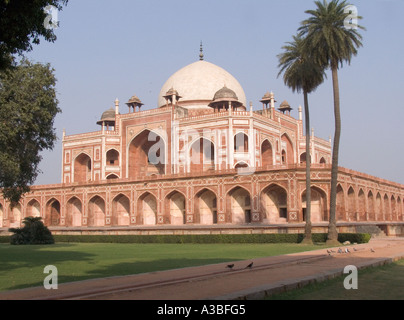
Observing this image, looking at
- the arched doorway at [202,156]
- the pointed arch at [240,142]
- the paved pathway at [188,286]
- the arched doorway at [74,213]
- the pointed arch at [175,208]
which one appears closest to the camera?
the paved pathway at [188,286]

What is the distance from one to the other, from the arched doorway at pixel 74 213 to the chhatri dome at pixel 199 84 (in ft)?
41.4

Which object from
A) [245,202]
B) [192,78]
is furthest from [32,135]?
[192,78]

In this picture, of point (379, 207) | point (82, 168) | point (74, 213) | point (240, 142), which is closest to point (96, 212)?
point (74, 213)

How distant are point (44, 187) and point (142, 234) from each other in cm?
1690

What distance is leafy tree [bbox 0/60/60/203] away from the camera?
16.9 meters

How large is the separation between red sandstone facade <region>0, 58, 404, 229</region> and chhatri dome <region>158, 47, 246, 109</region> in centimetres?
28

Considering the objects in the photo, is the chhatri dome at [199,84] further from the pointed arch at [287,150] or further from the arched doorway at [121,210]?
the arched doorway at [121,210]

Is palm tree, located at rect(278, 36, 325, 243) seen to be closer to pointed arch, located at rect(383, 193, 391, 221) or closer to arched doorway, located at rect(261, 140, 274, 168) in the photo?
arched doorway, located at rect(261, 140, 274, 168)

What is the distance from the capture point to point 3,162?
54.2ft

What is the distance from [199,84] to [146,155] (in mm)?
8748

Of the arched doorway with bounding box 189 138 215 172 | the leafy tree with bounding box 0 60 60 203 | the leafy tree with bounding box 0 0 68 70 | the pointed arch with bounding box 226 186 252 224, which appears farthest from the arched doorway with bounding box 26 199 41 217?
the leafy tree with bounding box 0 0 68 70

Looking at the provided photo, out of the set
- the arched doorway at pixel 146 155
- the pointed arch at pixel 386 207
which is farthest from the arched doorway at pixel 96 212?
the pointed arch at pixel 386 207

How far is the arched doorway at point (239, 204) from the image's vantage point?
34.2 m

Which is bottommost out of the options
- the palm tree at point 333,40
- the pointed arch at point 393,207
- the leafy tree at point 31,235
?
the leafy tree at point 31,235
